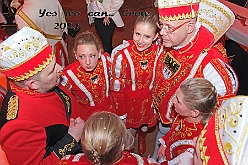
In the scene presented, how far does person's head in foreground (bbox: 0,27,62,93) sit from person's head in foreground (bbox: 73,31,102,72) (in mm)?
626

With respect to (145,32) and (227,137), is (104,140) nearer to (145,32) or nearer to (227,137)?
(227,137)

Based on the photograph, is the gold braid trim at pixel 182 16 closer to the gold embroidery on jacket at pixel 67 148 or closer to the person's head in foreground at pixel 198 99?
the person's head in foreground at pixel 198 99

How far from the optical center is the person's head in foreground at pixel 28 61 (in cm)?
189

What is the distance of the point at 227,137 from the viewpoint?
123cm

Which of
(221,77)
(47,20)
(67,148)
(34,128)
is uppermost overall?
(47,20)

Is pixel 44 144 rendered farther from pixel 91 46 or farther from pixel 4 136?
pixel 91 46

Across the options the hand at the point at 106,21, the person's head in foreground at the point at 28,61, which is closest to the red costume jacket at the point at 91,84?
the person's head in foreground at the point at 28,61

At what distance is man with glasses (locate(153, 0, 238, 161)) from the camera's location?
7.36 feet

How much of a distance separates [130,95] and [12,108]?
131cm

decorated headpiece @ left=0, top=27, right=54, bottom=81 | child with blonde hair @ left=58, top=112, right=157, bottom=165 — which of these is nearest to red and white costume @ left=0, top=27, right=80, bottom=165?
decorated headpiece @ left=0, top=27, right=54, bottom=81

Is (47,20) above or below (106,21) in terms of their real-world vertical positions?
above

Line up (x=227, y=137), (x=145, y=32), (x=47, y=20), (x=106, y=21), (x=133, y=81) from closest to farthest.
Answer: (x=227, y=137) → (x=145, y=32) → (x=133, y=81) → (x=47, y=20) → (x=106, y=21)

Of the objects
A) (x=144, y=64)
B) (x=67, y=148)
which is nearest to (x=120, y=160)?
(x=67, y=148)

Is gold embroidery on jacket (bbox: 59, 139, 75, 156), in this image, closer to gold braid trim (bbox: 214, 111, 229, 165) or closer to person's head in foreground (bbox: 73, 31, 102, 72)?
person's head in foreground (bbox: 73, 31, 102, 72)
